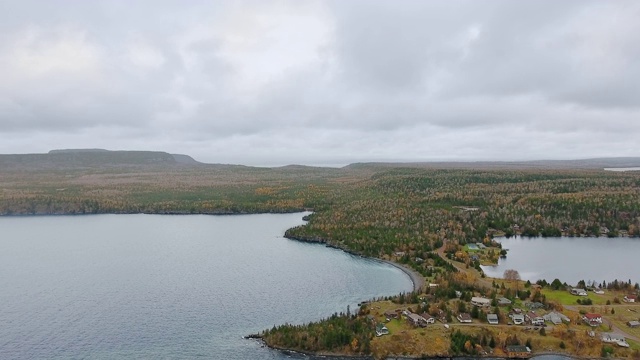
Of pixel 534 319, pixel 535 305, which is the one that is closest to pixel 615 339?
pixel 534 319

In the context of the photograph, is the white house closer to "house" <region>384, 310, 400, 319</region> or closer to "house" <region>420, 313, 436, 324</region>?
"house" <region>420, 313, 436, 324</region>

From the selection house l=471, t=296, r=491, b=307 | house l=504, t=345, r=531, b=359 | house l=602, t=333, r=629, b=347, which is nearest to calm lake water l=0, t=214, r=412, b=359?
house l=471, t=296, r=491, b=307

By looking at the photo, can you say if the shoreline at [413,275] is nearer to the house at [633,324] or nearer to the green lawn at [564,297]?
the green lawn at [564,297]

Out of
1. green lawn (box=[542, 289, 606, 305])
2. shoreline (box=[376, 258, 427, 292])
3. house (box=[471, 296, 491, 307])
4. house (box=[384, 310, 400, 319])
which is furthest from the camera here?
shoreline (box=[376, 258, 427, 292])

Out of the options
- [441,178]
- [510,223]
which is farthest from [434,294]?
[441,178]

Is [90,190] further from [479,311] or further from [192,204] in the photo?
[479,311]

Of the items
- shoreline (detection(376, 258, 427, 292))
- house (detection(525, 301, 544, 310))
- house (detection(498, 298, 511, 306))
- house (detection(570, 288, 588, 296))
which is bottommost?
shoreline (detection(376, 258, 427, 292))

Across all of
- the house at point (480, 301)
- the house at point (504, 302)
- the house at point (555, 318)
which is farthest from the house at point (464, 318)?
the house at point (555, 318)
